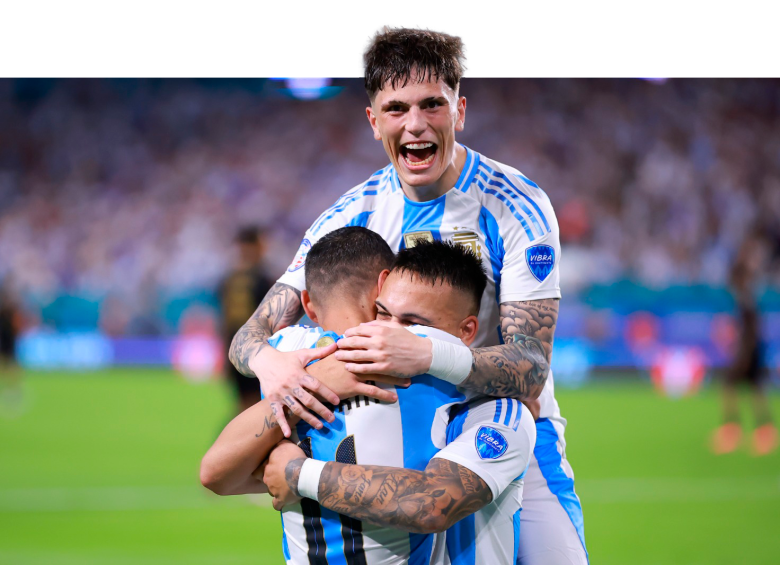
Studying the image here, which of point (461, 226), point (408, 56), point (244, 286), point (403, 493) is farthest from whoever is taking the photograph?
point (244, 286)

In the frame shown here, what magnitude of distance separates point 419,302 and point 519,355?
0.36 m

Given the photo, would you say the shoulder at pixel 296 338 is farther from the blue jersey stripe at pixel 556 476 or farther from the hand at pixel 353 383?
the blue jersey stripe at pixel 556 476

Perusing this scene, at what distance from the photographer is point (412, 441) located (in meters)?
2.15

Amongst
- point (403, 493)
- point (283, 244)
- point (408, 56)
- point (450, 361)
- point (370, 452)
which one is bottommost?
point (403, 493)

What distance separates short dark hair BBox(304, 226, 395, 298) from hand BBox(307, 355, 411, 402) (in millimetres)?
277

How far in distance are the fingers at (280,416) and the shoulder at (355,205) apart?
944mm

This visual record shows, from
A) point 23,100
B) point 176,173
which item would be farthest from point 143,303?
point 23,100

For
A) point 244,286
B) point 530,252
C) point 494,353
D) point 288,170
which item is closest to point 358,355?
point 494,353

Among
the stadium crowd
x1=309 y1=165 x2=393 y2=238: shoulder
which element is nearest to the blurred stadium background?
the stadium crowd

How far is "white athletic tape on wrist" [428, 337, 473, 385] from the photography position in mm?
2156

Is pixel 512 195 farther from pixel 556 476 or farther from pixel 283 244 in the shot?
pixel 283 244

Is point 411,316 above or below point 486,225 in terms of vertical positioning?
below

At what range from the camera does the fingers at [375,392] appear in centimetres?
213

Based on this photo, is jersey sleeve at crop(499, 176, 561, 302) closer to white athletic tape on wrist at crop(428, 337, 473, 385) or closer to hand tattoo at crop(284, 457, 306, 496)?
white athletic tape on wrist at crop(428, 337, 473, 385)
